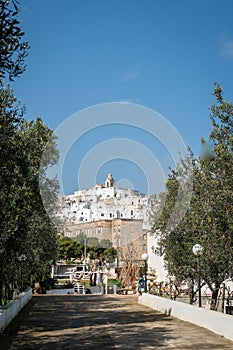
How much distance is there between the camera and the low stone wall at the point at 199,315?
12516 mm

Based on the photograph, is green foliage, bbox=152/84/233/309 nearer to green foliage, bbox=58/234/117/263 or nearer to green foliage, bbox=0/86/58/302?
green foliage, bbox=0/86/58/302

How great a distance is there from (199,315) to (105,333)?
3.08 m

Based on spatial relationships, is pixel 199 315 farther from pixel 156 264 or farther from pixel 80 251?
pixel 80 251

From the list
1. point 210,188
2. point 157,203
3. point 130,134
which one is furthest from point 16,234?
point 130,134

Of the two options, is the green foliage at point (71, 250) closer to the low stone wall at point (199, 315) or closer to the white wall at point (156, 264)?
the white wall at point (156, 264)

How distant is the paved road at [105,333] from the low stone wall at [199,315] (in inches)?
9.0

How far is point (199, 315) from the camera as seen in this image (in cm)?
1504

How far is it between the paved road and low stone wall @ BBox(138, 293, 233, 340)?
0.23 m

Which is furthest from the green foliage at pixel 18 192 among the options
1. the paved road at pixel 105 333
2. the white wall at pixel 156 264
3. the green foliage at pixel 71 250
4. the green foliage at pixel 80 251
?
the green foliage at pixel 71 250

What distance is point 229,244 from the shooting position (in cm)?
1323

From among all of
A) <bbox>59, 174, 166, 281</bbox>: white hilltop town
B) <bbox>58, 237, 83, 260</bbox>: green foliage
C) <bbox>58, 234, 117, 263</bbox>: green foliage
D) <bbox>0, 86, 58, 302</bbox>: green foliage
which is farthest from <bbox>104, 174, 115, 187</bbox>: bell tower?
<bbox>58, 237, 83, 260</bbox>: green foliage

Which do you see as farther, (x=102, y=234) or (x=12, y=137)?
(x=102, y=234)

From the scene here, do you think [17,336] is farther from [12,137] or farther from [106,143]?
[106,143]

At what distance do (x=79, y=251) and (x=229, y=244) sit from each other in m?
64.4
